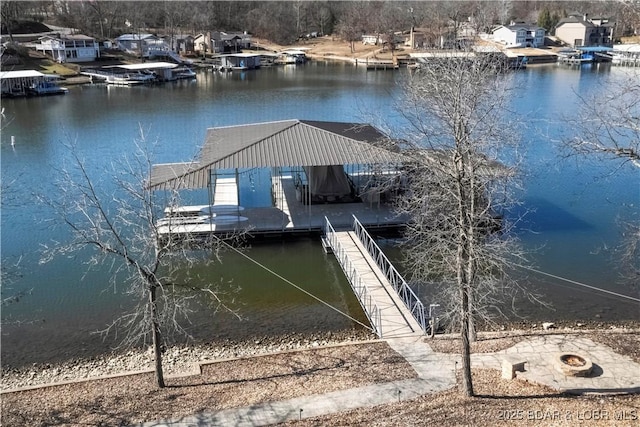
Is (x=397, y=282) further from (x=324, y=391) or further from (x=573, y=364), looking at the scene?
(x=324, y=391)

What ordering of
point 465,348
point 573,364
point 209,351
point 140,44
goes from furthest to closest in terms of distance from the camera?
point 140,44, point 209,351, point 573,364, point 465,348

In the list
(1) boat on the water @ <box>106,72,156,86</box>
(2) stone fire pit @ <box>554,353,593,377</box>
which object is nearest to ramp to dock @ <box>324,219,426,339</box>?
(2) stone fire pit @ <box>554,353,593,377</box>

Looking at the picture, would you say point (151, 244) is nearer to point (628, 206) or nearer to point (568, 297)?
point (568, 297)

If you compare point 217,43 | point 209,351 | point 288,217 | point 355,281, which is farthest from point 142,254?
point 217,43

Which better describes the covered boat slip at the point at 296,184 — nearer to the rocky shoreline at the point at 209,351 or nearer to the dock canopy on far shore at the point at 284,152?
the dock canopy on far shore at the point at 284,152

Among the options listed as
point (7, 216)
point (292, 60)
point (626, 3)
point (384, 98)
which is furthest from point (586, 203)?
point (292, 60)

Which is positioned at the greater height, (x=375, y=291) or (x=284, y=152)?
(x=284, y=152)
